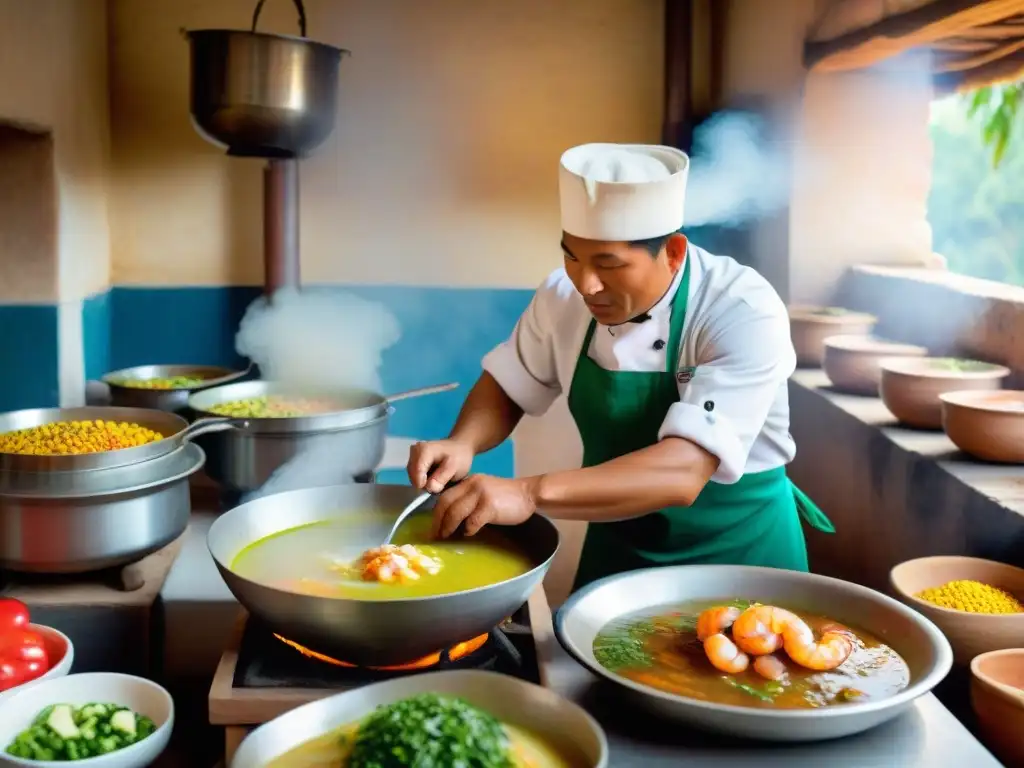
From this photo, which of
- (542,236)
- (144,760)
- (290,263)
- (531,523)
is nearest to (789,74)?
(542,236)

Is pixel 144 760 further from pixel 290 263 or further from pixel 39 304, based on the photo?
pixel 290 263

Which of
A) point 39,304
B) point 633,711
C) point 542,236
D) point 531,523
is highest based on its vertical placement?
point 542,236

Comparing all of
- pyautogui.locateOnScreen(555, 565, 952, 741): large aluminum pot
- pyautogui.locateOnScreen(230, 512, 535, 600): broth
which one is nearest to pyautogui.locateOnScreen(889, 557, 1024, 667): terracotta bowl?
pyautogui.locateOnScreen(555, 565, 952, 741): large aluminum pot

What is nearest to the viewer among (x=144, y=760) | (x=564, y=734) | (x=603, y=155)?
(x=564, y=734)

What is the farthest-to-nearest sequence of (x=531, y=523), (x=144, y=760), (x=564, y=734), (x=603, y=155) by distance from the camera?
(x=603, y=155) < (x=531, y=523) < (x=144, y=760) < (x=564, y=734)

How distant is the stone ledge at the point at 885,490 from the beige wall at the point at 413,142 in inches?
55.1

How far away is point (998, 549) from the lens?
235 cm

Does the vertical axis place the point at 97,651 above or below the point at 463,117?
Result: below

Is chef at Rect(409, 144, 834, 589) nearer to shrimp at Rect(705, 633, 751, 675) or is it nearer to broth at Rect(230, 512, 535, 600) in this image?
broth at Rect(230, 512, 535, 600)

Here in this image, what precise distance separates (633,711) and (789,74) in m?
3.12

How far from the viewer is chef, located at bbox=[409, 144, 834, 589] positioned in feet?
5.89

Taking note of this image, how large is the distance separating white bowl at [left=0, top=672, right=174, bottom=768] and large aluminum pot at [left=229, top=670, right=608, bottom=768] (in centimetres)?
41

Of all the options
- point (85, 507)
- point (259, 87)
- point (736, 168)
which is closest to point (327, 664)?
point (85, 507)

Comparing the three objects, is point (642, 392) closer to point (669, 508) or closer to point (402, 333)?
point (669, 508)
